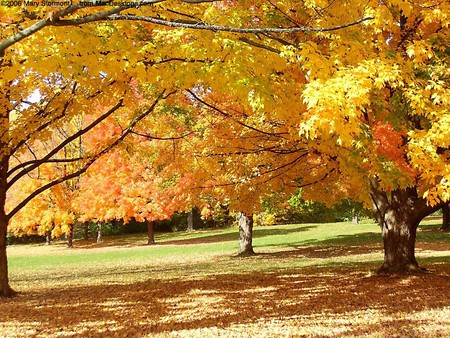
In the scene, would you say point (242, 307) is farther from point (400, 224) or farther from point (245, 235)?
point (245, 235)

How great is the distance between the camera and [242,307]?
790cm

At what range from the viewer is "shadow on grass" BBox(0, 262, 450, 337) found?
20.9 ft

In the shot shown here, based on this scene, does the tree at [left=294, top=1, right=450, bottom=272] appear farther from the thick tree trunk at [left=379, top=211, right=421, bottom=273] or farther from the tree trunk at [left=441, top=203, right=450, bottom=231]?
the tree trunk at [left=441, top=203, right=450, bottom=231]

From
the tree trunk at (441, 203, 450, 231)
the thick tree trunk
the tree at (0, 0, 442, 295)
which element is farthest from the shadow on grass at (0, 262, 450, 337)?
the tree trunk at (441, 203, 450, 231)

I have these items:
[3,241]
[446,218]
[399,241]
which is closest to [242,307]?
[399,241]

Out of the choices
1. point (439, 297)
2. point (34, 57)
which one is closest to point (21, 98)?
point (34, 57)

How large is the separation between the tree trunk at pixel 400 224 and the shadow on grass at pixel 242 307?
556 millimetres

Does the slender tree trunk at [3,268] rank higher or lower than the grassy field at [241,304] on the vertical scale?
higher

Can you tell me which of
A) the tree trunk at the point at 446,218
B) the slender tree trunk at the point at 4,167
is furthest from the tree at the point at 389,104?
the tree trunk at the point at 446,218

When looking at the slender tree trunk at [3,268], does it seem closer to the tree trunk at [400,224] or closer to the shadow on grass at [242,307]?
the shadow on grass at [242,307]

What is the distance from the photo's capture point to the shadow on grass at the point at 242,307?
638 centimetres

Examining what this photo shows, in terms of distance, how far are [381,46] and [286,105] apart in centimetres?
292

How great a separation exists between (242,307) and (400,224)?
505 cm

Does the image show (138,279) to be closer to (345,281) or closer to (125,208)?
(345,281)
